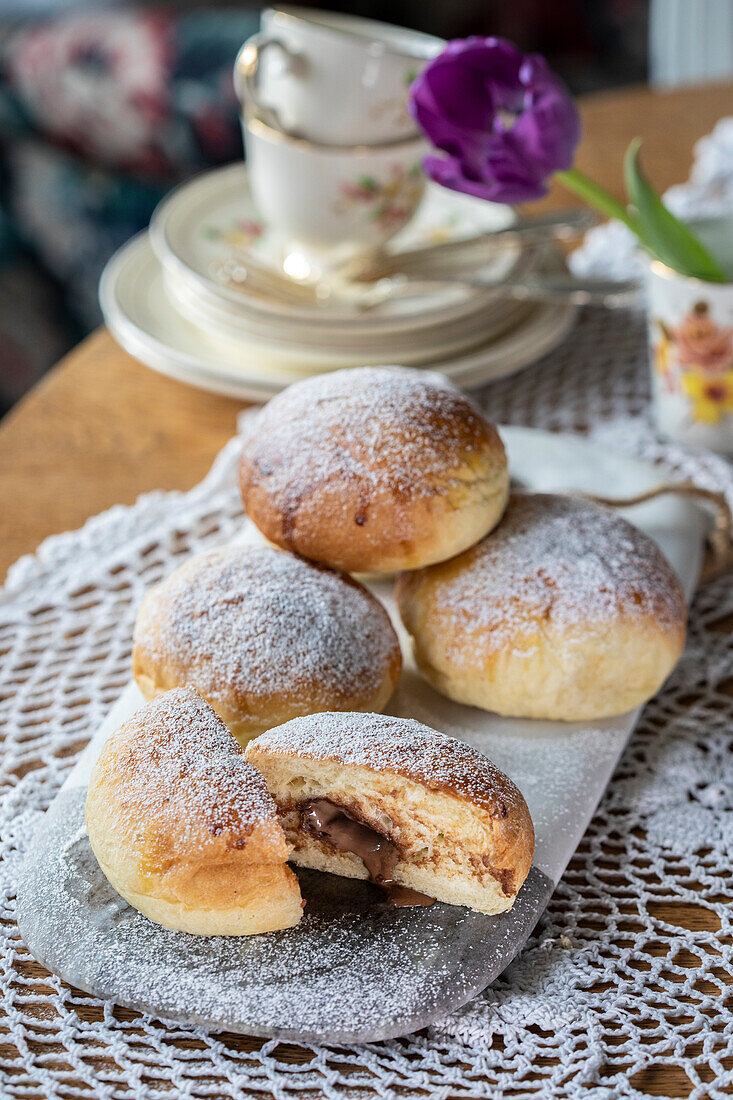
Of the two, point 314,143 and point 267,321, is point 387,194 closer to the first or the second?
point 314,143

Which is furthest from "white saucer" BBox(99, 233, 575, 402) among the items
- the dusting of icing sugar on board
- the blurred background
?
the blurred background

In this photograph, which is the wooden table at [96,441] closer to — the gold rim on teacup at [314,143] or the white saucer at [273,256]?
the white saucer at [273,256]

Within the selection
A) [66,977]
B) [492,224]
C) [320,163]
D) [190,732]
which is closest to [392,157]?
[320,163]

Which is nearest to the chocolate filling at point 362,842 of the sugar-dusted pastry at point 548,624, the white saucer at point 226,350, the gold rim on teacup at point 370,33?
the sugar-dusted pastry at point 548,624

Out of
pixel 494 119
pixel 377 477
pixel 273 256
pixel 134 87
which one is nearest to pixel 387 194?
pixel 273 256

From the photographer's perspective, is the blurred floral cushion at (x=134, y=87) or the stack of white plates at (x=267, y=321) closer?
the stack of white plates at (x=267, y=321)

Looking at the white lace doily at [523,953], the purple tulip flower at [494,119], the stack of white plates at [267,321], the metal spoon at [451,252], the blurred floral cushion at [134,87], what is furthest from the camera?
the blurred floral cushion at [134,87]

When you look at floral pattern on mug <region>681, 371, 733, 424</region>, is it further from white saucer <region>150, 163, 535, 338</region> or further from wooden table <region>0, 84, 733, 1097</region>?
wooden table <region>0, 84, 733, 1097</region>
